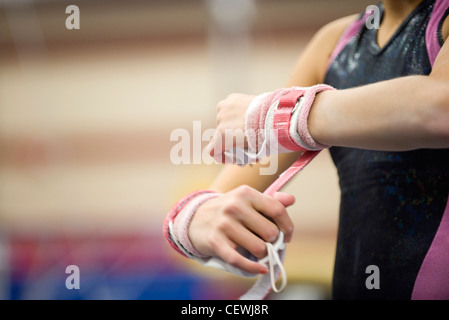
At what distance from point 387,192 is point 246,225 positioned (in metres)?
0.28

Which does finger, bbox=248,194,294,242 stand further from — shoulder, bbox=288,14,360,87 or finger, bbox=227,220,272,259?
shoulder, bbox=288,14,360,87

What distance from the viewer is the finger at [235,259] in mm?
448

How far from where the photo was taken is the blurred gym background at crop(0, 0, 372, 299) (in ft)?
6.94

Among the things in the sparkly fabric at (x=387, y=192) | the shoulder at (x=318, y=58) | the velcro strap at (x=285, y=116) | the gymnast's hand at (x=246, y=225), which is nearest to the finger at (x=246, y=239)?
the gymnast's hand at (x=246, y=225)

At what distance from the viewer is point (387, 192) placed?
0.64 m

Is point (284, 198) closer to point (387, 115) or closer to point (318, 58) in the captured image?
point (387, 115)

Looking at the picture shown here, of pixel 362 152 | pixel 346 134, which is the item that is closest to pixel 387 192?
pixel 362 152

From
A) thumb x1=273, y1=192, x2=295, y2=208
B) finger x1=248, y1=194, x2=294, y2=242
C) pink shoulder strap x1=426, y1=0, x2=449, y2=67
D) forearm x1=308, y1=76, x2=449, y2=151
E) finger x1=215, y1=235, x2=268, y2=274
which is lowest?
finger x1=215, y1=235, x2=268, y2=274

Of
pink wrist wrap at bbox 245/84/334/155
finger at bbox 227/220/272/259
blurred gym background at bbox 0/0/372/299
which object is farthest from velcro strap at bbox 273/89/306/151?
blurred gym background at bbox 0/0/372/299

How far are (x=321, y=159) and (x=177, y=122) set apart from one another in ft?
2.47

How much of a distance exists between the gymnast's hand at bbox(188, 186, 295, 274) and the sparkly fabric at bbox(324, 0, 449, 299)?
23 centimetres
